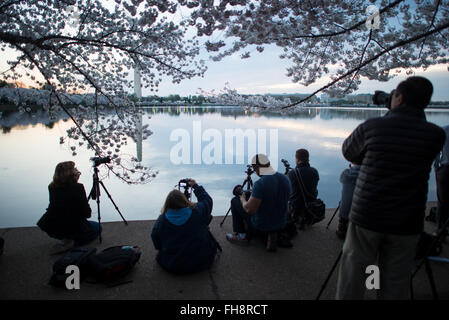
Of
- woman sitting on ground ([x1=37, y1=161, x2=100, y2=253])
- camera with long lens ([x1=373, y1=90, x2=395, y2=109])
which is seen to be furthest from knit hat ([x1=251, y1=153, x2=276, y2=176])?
woman sitting on ground ([x1=37, y1=161, x2=100, y2=253])

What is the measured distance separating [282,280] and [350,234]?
1.13 meters

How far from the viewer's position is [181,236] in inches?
95.0

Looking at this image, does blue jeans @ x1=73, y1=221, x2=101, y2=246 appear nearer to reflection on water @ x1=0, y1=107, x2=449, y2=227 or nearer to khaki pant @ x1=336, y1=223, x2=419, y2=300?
reflection on water @ x1=0, y1=107, x2=449, y2=227

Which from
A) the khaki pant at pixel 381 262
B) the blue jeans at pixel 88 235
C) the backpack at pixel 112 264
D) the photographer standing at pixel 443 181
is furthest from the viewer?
the blue jeans at pixel 88 235

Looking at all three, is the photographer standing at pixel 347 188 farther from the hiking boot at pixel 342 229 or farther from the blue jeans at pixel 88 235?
the blue jeans at pixel 88 235

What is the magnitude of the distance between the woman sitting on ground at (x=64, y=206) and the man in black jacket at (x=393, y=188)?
2.96 metres

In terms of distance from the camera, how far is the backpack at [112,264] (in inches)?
94.2

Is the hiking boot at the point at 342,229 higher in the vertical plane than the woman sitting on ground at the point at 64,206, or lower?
lower

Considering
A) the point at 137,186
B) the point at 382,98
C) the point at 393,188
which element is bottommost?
the point at 137,186

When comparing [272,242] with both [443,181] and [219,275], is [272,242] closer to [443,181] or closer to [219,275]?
[219,275]

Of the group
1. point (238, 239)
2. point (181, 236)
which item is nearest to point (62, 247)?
point (181, 236)

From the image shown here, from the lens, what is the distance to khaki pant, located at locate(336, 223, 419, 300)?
1480 mm

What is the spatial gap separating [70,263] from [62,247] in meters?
0.87

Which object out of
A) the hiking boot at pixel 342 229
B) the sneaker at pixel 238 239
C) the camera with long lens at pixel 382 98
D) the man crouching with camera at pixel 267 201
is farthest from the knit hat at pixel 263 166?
the hiking boot at pixel 342 229
